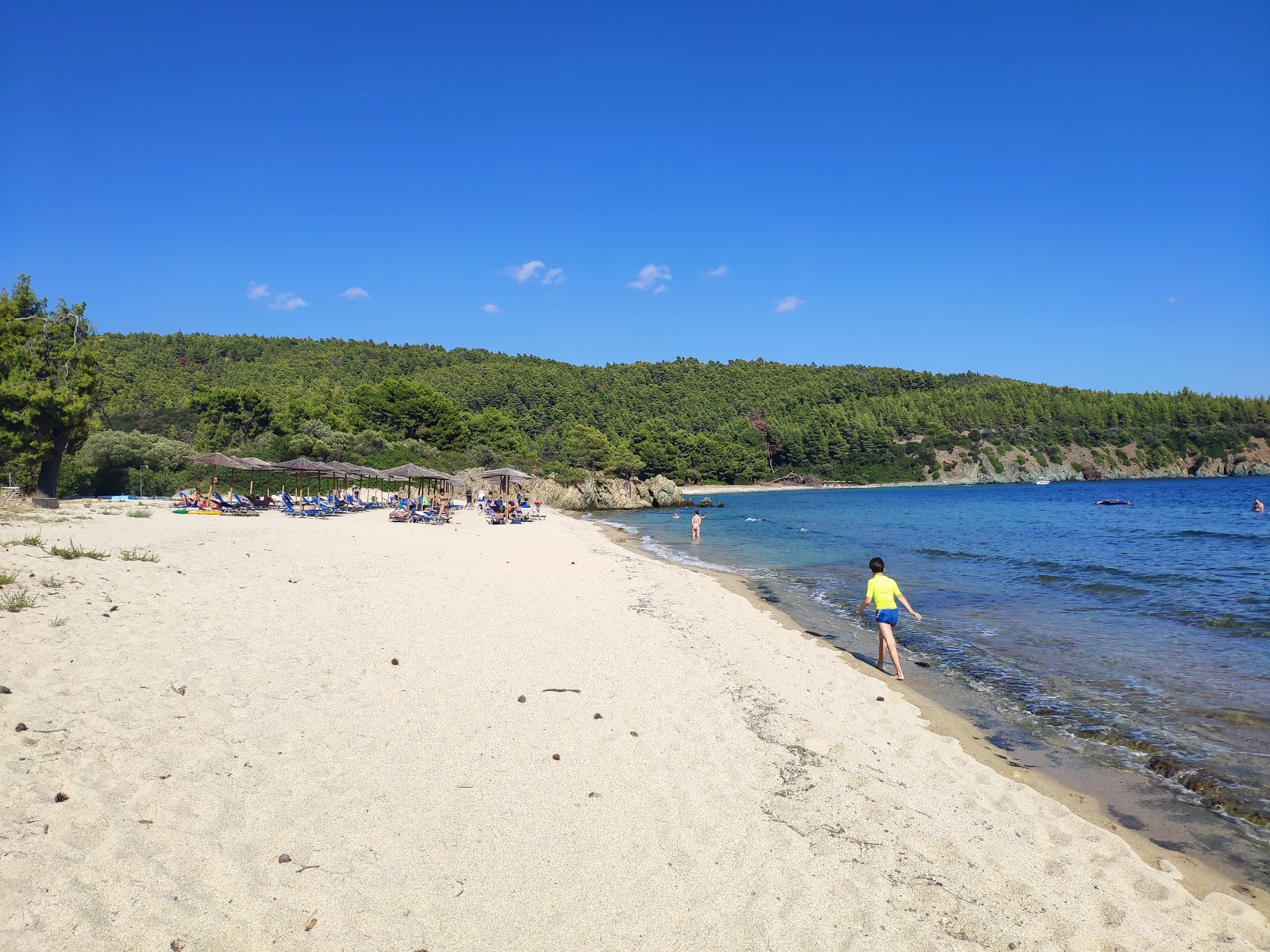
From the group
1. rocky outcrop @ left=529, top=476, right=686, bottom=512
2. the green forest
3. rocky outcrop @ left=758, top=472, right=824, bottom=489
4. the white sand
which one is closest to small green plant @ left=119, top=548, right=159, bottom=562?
the white sand

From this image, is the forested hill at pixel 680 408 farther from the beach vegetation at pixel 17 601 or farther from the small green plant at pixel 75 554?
the beach vegetation at pixel 17 601

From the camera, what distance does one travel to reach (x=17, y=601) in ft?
Answer: 20.3

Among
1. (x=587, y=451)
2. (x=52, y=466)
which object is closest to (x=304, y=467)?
(x=52, y=466)

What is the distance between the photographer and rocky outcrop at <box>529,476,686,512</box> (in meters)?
52.8

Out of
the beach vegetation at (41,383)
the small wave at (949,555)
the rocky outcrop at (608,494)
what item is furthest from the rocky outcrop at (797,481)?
the beach vegetation at (41,383)

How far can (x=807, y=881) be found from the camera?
3379 mm

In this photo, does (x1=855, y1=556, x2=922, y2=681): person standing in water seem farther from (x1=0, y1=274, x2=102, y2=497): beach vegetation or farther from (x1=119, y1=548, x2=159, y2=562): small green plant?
(x1=0, y1=274, x2=102, y2=497): beach vegetation

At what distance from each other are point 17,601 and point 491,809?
5.31 metres

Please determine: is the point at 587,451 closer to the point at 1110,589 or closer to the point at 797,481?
the point at 1110,589

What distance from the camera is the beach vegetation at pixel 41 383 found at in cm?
1767

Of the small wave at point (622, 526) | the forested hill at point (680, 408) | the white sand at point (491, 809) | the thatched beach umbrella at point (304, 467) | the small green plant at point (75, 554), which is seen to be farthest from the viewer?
the forested hill at point (680, 408)

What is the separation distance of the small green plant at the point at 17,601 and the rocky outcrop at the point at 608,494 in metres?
44.7

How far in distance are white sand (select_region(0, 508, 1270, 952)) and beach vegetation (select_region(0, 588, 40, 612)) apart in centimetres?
17

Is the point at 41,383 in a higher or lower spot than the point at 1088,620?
higher
